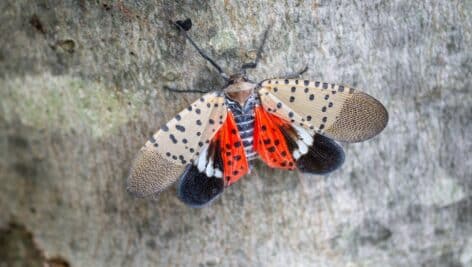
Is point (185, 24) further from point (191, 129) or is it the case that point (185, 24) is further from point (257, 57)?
point (191, 129)

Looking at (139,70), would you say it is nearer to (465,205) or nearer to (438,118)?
(438,118)

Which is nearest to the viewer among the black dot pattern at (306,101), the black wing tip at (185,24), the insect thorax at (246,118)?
the black wing tip at (185,24)

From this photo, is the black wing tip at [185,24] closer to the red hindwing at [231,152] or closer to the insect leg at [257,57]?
the insect leg at [257,57]

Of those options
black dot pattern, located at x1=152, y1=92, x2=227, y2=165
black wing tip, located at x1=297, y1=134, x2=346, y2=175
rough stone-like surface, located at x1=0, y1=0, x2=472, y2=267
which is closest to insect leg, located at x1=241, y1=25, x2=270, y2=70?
rough stone-like surface, located at x1=0, y1=0, x2=472, y2=267

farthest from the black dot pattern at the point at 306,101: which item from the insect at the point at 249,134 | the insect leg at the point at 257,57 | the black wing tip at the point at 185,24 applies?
the black wing tip at the point at 185,24

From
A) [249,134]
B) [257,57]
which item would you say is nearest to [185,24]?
[257,57]

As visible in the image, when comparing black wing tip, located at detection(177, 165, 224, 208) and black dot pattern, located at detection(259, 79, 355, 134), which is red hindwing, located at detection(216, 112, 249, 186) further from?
black dot pattern, located at detection(259, 79, 355, 134)
